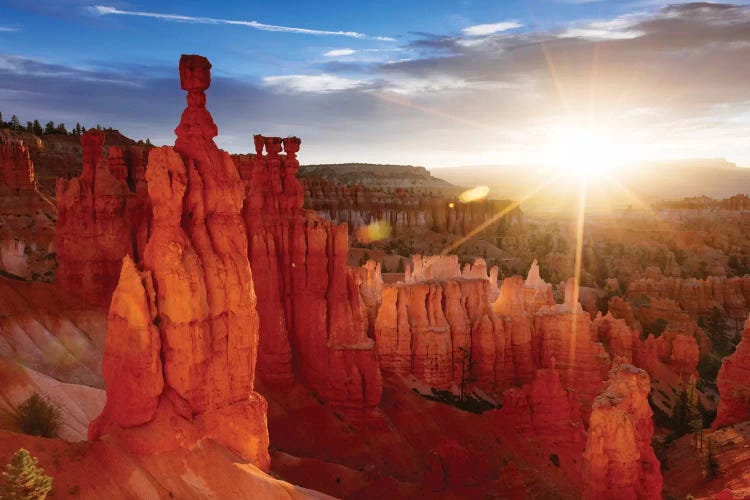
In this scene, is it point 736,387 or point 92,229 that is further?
point 736,387

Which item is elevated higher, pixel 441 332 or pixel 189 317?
pixel 189 317

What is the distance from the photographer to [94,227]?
27859 millimetres

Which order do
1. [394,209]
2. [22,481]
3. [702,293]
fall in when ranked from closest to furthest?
[22,481], [702,293], [394,209]

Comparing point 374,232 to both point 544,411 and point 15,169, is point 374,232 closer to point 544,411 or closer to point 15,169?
point 15,169

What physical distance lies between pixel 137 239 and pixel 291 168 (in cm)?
770

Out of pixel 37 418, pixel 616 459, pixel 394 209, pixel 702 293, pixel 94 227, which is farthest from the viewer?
pixel 394 209

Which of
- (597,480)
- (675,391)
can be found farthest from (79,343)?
(675,391)

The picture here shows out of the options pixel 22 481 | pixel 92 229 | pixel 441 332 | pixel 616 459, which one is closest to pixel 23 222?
pixel 92 229

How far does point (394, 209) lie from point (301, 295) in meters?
85.9

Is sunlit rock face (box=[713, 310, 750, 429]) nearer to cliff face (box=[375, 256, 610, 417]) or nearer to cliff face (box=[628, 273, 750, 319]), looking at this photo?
cliff face (box=[375, 256, 610, 417])

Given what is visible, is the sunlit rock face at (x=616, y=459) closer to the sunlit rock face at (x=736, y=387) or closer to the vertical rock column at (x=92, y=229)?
the sunlit rock face at (x=736, y=387)

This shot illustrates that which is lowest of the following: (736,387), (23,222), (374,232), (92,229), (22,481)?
(736,387)

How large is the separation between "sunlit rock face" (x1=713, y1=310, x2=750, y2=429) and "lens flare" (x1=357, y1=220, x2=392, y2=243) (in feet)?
224

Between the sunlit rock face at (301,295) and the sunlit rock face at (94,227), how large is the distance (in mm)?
5158
